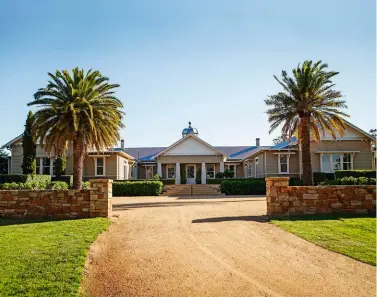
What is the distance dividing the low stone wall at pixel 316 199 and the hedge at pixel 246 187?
1386cm

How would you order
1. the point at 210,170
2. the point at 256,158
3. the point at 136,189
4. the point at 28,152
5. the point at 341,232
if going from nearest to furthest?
the point at 341,232 → the point at 28,152 → the point at 136,189 → the point at 256,158 → the point at 210,170

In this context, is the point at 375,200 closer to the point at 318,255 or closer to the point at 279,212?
the point at 279,212

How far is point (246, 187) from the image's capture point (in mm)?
25734

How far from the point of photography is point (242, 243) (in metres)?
8.11

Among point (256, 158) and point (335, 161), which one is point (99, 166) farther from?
point (335, 161)

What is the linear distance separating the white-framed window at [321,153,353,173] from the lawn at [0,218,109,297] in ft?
82.1

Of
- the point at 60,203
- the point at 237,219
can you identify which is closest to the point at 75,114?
the point at 60,203

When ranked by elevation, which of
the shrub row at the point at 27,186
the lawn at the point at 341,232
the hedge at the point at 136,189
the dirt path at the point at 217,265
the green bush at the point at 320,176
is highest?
the green bush at the point at 320,176

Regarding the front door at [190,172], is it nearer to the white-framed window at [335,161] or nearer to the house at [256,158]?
the house at [256,158]

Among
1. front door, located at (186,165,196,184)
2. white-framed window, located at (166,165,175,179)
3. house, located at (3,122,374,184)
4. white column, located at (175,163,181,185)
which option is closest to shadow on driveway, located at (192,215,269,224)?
house, located at (3,122,374,184)

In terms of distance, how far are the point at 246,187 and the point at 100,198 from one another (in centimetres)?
1619

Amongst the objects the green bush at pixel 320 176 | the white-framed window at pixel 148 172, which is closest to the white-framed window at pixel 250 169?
the green bush at pixel 320 176

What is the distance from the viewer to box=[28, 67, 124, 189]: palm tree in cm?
1902

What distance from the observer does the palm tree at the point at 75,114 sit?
19016mm
